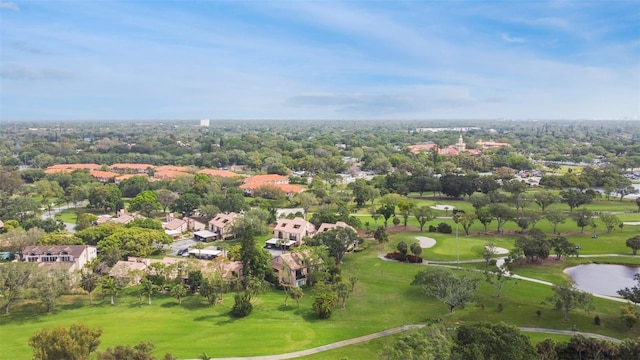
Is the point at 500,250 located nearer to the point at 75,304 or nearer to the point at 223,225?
the point at 223,225

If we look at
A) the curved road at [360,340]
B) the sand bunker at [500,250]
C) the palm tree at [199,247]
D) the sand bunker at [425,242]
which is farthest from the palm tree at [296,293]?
the sand bunker at [500,250]

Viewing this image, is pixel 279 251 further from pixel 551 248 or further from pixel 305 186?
pixel 305 186

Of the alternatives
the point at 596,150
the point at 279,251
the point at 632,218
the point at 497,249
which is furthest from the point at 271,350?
the point at 596,150

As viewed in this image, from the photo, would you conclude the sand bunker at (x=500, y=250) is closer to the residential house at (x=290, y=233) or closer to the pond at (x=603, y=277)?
the pond at (x=603, y=277)

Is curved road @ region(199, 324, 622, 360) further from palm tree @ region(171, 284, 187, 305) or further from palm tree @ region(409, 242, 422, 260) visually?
palm tree @ region(409, 242, 422, 260)

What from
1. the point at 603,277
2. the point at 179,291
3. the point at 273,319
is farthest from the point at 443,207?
the point at 179,291

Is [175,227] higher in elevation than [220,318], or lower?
higher

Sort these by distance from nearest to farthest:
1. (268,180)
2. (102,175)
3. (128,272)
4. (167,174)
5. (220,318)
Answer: (220,318) → (128,272) → (268,180) → (102,175) → (167,174)
